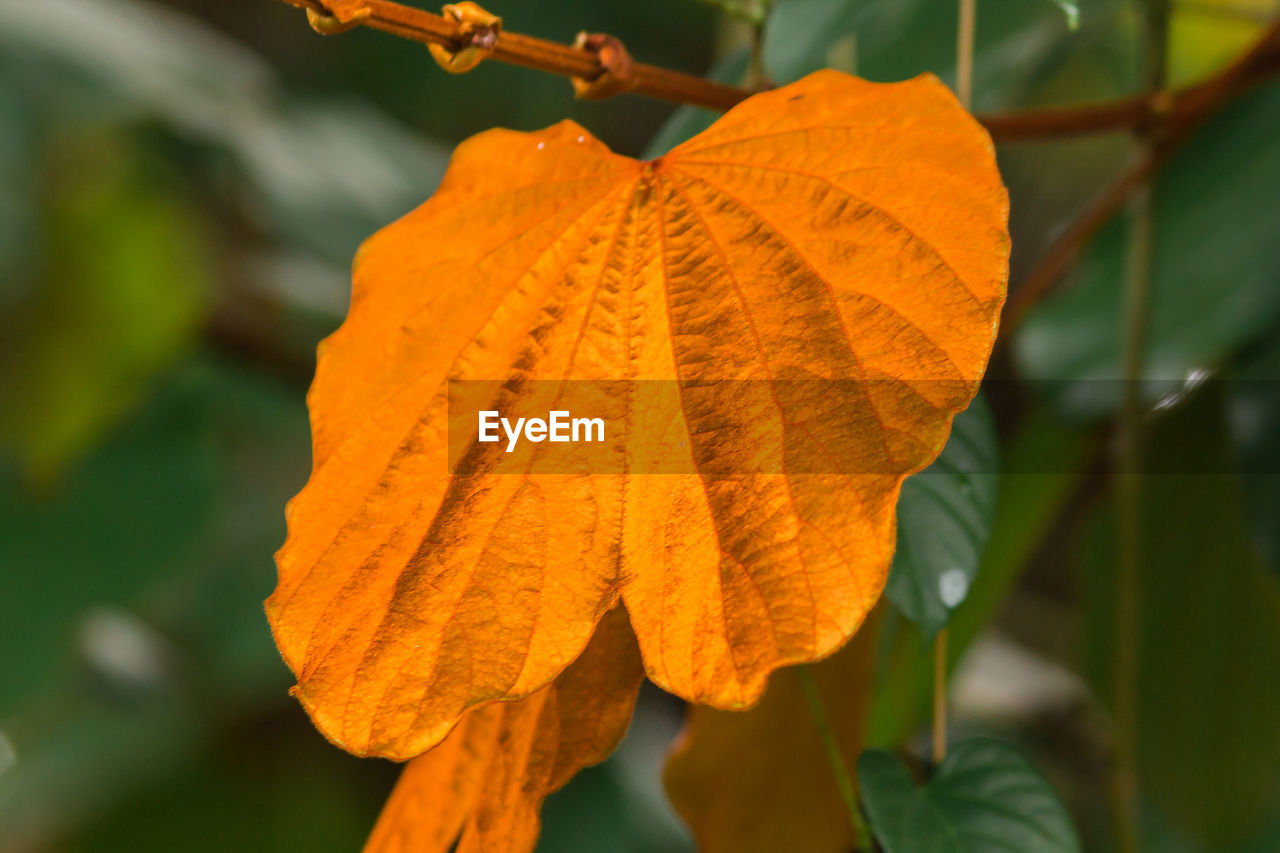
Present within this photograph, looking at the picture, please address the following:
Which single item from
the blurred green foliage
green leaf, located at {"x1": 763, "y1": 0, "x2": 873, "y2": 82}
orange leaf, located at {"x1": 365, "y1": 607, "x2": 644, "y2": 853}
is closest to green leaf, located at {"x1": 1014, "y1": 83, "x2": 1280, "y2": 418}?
the blurred green foliage

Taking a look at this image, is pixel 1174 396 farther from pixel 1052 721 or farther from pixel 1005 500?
pixel 1052 721

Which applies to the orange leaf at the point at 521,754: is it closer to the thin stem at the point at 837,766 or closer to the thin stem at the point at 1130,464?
the thin stem at the point at 837,766

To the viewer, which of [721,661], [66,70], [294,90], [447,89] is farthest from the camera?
[447,89]

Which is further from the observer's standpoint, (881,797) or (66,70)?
(66,70)

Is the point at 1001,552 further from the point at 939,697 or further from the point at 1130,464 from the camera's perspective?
the point at 939,697

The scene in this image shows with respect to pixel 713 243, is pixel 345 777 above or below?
below

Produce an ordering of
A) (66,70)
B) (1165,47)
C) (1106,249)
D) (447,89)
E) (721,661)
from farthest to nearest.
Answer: (447,89)
(66,70)
(1106,249)
(1165,47)
(721,661)

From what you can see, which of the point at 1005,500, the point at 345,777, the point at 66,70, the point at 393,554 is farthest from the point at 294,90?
the point at 393,554

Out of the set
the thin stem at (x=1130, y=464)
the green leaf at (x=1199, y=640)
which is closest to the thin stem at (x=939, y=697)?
the thin stem at (x=1130, y=464)
